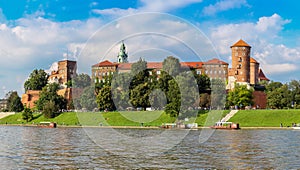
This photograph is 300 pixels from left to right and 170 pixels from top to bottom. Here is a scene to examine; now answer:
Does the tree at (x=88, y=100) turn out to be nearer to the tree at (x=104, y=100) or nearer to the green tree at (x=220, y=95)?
the tree at (x=104, y=100)

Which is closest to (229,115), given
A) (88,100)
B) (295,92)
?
(295,92)

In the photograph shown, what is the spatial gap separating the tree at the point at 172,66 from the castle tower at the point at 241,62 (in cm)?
4440

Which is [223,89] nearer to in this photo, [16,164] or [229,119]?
[229,119]

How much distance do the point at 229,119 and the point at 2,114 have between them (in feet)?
219

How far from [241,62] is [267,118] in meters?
60.1

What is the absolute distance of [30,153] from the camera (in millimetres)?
30203

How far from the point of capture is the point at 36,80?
474ft

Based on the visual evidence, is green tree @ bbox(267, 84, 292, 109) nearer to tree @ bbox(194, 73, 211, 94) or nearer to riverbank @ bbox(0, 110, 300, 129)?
tree @ bbox(194, 73, 211, 94)

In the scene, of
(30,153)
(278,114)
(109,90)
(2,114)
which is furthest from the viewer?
(2,114)

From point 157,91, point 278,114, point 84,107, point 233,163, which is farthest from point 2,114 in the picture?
point 233,163

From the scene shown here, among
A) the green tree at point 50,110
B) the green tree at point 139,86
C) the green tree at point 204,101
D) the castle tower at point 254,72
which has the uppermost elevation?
the castle tower at point 254,72

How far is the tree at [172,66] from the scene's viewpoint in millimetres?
89250

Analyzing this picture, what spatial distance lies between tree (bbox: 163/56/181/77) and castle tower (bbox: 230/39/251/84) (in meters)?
44.4

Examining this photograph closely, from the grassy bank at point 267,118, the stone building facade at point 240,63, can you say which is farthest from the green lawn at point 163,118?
the stone building facade at point 240,63
